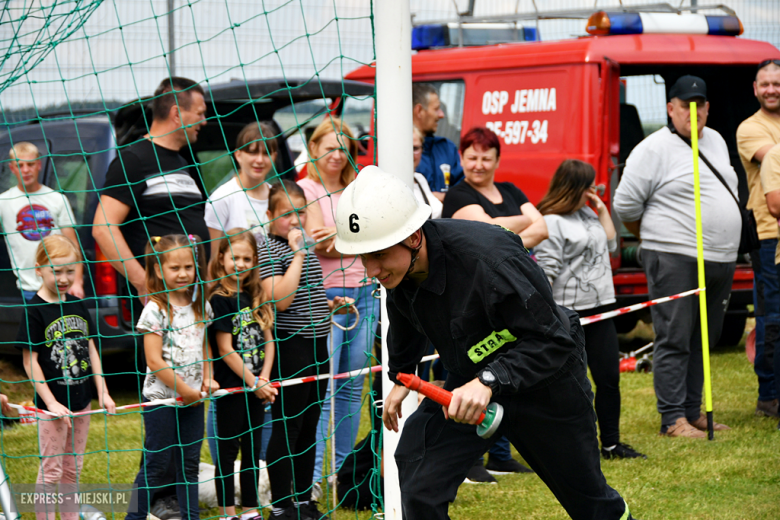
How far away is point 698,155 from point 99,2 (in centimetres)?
351

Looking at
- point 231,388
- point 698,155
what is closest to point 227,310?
point 231,388

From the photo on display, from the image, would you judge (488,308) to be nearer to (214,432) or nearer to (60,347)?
(214,432)

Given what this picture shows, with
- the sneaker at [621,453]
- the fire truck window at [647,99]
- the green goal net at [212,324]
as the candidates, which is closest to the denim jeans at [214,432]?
the green goal net at [212,324]

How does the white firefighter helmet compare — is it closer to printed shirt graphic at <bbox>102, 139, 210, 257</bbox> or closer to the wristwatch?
the wristwatch

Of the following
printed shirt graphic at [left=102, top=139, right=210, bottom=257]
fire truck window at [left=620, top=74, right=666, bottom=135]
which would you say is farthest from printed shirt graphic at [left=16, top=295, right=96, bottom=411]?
fire truck window at [left=620, top=74, right=666, bottom=135]

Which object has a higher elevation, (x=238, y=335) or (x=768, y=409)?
(x=238, y=335)

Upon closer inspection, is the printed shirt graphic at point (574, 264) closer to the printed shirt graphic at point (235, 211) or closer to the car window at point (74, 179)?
the printed shirt graphic at point (235, 211)

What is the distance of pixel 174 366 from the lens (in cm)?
398

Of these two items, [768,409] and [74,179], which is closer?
[768,409]

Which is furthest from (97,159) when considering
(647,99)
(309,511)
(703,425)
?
(647,99)

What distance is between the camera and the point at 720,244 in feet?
18.0

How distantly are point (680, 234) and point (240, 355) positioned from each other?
2848mm

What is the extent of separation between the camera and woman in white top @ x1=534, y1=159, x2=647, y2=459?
5059 mm

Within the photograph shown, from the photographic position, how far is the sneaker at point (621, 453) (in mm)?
5020
